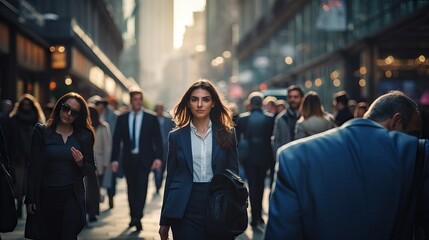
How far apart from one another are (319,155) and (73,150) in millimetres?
4003

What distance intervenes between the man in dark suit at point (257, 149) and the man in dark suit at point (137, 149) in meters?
1.63

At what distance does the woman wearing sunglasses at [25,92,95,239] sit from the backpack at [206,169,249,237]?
1800 millimetres

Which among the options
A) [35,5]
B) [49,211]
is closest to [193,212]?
[49,211]

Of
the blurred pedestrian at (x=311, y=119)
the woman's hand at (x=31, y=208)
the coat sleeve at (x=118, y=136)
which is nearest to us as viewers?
the woman's hand at (x=31, y=208)

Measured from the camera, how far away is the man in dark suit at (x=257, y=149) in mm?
10609

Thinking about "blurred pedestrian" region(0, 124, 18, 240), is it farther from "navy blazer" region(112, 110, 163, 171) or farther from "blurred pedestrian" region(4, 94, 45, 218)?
"blurred pedestrian" region(4, 94, 45, 218)

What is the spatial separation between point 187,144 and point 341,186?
8.70 feet

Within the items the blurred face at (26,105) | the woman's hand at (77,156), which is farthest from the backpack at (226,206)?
the blurred face at (26,105)

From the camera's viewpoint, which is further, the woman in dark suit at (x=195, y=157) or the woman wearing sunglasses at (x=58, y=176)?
the woman wearing sunglasses at (x=58, y=176)

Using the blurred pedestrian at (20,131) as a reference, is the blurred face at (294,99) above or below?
above

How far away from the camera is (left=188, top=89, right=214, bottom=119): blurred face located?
549 cm

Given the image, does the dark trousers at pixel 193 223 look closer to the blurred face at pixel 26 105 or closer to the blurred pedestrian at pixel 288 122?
the blurred pedestrian at pixel 288 122

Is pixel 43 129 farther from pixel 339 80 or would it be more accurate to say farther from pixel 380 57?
pixel 339 80

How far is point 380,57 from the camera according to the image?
24344 millimetres
